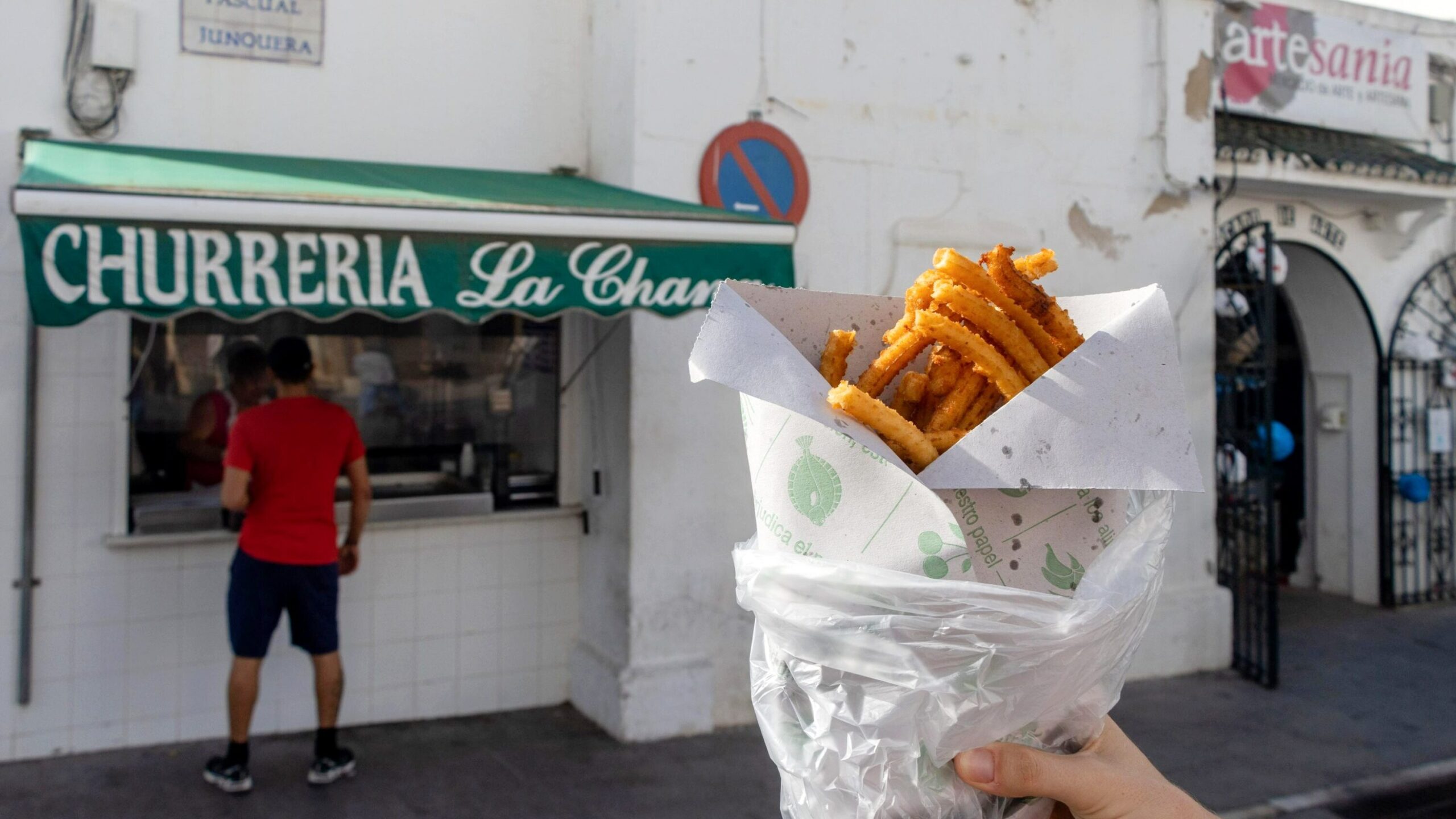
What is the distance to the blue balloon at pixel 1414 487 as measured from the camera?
30.0ft

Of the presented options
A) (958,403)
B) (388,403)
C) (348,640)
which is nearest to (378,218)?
(388,403)

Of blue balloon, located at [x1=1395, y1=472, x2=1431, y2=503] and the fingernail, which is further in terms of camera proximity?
blue balloon, located at [x1=1395, y1=472, x2=1431, y2=503]

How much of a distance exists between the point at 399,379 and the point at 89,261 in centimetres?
233

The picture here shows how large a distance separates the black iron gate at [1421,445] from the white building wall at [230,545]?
7.43 m

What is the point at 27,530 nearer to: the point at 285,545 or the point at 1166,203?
the point at 285,545

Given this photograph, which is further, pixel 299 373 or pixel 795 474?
pixel 299 373

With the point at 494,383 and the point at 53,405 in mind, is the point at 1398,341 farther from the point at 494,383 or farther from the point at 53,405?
the point at 53,405

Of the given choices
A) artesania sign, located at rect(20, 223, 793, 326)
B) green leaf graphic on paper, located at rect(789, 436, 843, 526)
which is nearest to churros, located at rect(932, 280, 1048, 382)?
green leaf graphic on paper, located at rect(789, 436, 843, 526)

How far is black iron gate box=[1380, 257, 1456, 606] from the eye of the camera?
938 centimetres

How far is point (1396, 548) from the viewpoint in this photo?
964cm

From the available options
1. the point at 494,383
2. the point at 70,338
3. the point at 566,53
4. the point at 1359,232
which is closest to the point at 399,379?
the point at 494,383

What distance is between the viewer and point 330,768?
205 inches

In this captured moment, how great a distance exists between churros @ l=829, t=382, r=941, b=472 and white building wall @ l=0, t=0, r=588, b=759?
4.81 m

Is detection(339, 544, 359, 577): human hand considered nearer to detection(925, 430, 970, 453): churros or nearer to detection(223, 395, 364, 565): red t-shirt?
detection(223, 395, 364, 565): red t-shirt
